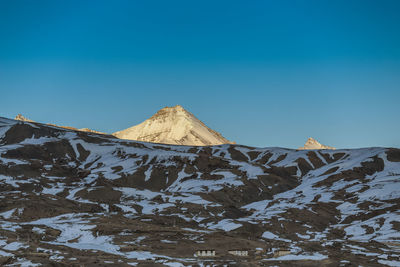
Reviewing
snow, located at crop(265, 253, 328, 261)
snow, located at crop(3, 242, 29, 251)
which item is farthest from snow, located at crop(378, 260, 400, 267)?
snow, located at crop(3, 242, 29, 251)

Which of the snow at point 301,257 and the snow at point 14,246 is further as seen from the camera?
the snow at point 301,257

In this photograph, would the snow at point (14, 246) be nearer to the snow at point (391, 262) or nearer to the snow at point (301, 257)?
the snow at point (301, 257)

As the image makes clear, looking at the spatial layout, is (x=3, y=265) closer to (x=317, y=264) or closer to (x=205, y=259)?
(x=205, y=259)

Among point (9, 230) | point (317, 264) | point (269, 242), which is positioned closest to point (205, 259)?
point (317, 264)

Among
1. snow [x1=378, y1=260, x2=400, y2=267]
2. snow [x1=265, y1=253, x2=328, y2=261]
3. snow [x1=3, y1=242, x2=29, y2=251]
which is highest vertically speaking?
snow [x1=3, y1=242, x2=29, y2=251]

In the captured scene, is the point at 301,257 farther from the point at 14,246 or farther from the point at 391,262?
the point at 14,246

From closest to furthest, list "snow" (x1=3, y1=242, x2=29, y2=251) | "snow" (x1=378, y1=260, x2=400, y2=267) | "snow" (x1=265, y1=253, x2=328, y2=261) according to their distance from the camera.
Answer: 1. "snow" (x1=378, y1=260, x2=400, y2=267)
2. "snow" (x1=3, y1=242, x2=29, y2=251)
3. "snow" (x1=265, y1=253, x2=328, y2=261)

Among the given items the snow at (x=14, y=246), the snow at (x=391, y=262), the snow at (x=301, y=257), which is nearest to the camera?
the snow at (x=391, y=262)

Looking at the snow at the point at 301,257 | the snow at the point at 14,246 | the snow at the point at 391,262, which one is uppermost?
the snow at the point at 14,246

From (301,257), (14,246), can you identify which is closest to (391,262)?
(301,257)

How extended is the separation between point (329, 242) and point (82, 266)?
8712 cm

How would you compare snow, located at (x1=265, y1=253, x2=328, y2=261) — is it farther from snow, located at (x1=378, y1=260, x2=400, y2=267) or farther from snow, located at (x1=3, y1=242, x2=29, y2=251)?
snow, located at (x1=3, y1=242, x2=29, y2=251)

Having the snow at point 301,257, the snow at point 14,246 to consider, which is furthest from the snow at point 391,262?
the snow at point 14,246

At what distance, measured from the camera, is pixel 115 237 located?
184 m
